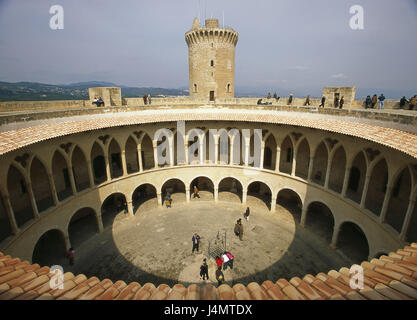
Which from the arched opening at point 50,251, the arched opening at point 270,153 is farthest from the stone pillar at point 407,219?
the arched opening at point 50,251

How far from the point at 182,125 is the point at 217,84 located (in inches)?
519

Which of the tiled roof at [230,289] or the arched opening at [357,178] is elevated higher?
the tiled roof at [230,289]

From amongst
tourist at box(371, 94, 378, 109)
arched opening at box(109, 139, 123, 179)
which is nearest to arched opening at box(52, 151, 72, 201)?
arched opening at box(109, 139, 123, 179)

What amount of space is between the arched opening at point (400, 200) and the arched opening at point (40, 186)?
2240 cm

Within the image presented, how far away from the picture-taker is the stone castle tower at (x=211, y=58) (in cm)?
3003

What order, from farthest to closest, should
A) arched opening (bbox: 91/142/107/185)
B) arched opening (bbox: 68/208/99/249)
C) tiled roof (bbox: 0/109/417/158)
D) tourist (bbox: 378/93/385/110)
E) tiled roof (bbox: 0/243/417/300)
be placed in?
arched opening (bbox: 91/142/107/185)
arched opening (bbox: 68/208/99/249)
tourist (bbox: 378/93/385/110)
tiled roof (bbox: 0/109/417/158)
tiled roof (bbox: 0/243/417/300)

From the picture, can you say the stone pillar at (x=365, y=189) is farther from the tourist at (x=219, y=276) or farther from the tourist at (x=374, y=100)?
the tourist at (x=219, y=276)

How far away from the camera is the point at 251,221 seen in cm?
2062

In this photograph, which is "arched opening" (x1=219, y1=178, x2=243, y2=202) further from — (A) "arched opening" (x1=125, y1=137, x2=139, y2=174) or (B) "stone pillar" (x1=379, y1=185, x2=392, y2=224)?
(B) "stone pillar" (x1=379, y1=185, x2=392, y2=224)

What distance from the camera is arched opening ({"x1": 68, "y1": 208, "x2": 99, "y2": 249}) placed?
58.7ft

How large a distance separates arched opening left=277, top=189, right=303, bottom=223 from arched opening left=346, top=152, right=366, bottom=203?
229 inches

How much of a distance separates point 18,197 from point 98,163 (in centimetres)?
677
